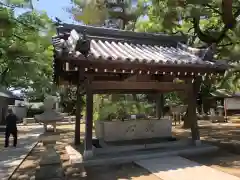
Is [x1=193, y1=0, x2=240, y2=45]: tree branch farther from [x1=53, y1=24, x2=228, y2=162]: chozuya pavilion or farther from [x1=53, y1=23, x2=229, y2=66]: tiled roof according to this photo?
[x1=53, y1=23, x2=229, y2=66]: tiled roof

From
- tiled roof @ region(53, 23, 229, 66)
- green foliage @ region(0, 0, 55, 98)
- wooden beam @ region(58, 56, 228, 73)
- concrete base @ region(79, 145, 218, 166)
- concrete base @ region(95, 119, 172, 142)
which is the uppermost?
green foliage @ region(0, 0, 55, 98)

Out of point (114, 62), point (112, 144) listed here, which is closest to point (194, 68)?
point (114, 62)

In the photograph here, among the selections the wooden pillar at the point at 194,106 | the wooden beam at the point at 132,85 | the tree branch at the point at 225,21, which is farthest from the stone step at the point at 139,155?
the tree branch at the point at 225,21

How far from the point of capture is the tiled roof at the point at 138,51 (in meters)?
7.32

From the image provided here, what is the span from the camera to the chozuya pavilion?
7.22m

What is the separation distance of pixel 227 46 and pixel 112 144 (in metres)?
7.86

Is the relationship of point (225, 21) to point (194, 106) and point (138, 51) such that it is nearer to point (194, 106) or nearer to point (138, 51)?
point (194, 106)

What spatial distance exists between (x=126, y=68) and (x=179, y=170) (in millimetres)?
3128

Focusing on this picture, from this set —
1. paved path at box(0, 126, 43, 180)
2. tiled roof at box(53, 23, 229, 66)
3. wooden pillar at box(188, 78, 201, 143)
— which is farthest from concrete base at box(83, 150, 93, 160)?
wooden pillar at box(188, 78, 201, 143)

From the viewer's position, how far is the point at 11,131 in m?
12.0

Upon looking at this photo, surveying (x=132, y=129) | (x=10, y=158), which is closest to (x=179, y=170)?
(x=132, y=129)

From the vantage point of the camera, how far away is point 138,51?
881 cm

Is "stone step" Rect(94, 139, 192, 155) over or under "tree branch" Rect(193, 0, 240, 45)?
under

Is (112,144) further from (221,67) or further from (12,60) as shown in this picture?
(12,60)
